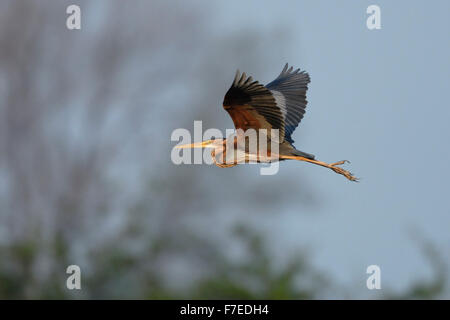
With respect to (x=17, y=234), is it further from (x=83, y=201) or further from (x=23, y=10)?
(x=23, y=10)

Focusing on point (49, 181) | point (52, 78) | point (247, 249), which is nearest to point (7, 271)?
point (49, 181)

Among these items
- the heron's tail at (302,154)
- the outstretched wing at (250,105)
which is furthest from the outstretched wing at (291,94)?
the outstretched wing at (250,105)

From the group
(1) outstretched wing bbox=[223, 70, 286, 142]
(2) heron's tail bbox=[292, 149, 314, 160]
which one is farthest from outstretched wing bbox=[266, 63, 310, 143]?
(1) outstretched wing bbox=[223, 70, 286, 142]

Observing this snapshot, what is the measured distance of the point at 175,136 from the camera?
1595cm

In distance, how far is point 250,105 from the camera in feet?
16.5

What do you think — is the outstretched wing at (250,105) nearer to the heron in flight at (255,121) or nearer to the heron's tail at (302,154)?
the heron in flight at (255,121)

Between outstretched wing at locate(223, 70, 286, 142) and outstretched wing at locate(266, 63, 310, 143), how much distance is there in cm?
64

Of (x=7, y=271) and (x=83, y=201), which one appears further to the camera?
(x=83, y=201)

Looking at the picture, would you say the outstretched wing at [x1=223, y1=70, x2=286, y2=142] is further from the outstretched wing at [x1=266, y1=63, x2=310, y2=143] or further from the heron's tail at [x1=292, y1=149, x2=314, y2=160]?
the outstretched wing at [x1=266, y1=63, x2=310, y2=143]

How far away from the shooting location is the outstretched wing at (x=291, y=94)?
5.93 metres

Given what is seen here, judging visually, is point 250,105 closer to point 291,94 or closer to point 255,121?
point 255,121

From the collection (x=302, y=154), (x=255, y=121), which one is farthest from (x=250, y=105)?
(x=302, y=154)

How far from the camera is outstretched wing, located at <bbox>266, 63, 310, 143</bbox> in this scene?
5930mm
